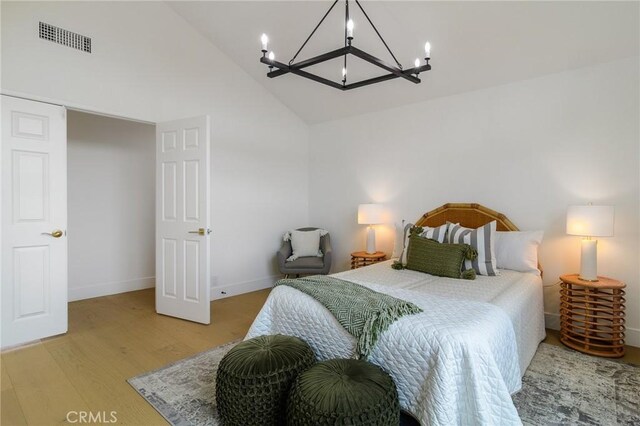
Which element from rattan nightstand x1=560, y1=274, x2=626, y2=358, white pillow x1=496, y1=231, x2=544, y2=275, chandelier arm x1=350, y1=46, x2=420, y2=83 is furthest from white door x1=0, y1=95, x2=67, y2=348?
rattan nightstand x1=560, y1=274, x2=626, y2=358

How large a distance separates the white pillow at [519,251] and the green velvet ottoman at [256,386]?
7.34 ft

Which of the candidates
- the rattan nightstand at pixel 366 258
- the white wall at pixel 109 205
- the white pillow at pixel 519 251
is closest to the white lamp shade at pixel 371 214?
the rattan nightstand at pixel 366 258

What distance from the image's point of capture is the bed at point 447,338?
152 cm

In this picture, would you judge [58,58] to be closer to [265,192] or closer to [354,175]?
[265,192]

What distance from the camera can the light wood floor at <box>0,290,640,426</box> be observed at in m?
1.98

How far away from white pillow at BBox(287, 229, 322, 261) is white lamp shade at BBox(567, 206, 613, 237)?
2880mm

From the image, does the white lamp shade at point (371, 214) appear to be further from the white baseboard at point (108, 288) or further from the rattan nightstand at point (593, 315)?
the white baseboard at point (108, 288)

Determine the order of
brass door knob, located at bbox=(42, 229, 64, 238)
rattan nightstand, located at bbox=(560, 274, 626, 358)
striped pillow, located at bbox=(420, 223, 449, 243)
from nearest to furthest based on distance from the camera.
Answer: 1. rattan nightstand, located at bbox=(560, 274, 626, 358)
2. brass door knob, located at bbox=(42, 229, 64, 238)
3. striped pillow, located at bbox=(420, 223, 449, 243)

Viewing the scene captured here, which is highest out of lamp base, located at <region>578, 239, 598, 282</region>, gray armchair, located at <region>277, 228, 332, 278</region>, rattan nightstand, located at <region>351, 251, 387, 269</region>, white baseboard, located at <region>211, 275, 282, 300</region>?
lamp base, located at <region>578, 239, 598, 282</region>

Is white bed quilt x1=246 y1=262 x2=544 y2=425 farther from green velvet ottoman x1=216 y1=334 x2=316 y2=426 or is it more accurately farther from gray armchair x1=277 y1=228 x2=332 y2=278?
gray armchair x1=277 y1=228 x2=332 y2=278

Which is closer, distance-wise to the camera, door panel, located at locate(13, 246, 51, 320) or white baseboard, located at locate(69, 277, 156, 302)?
door panel, located at locate(13, 246, 51, 320)

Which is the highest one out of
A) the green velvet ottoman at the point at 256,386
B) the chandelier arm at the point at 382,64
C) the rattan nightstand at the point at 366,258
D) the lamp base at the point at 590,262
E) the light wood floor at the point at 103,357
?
the chandelier arm at the point at 382,64

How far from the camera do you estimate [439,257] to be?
116 inches

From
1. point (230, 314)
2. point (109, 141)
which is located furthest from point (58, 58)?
point (230, 314)
